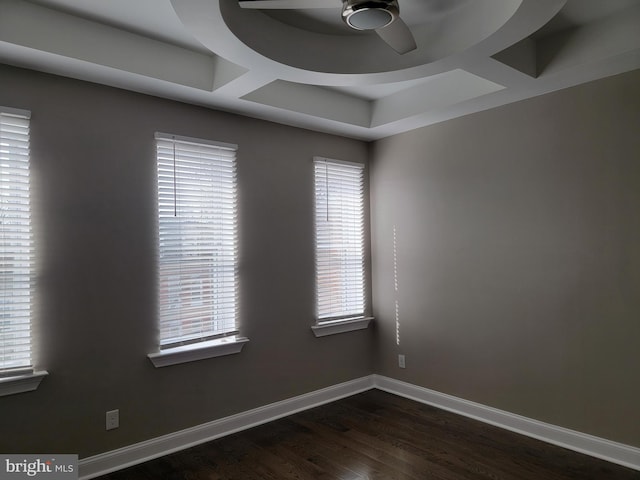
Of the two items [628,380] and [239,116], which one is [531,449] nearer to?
[628,380]

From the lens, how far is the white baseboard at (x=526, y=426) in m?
2.87

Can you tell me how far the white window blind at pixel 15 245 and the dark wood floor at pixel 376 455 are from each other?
0.98m

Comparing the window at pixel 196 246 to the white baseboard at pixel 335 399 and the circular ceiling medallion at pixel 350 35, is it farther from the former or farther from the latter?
the circular ceiling medallion at pixel 350 35

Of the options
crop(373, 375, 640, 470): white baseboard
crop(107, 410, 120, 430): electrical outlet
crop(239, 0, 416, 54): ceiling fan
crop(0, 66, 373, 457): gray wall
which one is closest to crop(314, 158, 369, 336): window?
crop(0, 66, 373, 457): gray wall

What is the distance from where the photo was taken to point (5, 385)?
2.48 meters

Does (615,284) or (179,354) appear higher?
(615,284)

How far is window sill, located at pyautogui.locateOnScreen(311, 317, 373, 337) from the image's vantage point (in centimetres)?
402

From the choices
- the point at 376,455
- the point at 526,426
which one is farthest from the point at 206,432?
the point at 526,426

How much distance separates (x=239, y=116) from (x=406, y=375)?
2735mm

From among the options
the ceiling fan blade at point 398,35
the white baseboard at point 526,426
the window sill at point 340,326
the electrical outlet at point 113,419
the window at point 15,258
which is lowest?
the white baseboard at point 526,426

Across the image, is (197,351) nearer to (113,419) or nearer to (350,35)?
(113,419)

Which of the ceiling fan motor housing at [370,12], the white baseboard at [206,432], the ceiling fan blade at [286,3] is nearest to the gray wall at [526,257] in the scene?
the white baseboard at [206,432]

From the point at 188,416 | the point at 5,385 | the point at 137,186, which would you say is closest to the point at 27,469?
the point at 5,385

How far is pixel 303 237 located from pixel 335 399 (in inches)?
59.4
